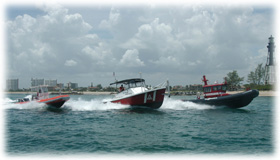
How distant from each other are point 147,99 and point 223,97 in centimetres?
970

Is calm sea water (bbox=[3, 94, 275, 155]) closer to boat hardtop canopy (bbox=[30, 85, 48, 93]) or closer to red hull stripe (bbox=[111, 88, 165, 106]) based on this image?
red hull stripe (bbox=[111, 88, 165, 106])

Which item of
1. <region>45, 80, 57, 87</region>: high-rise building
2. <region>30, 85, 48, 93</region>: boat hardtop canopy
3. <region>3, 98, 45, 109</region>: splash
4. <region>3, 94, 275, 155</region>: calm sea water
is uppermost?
<region>45, 80, 57, 87</region>: high-rise building

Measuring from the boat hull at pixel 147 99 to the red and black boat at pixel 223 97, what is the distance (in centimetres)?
634

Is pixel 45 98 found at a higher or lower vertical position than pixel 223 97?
lower

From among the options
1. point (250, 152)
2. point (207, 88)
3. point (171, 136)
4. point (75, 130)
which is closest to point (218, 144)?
point (250, 152)

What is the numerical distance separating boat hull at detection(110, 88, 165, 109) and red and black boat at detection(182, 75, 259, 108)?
6.34 m

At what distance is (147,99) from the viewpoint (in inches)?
1078

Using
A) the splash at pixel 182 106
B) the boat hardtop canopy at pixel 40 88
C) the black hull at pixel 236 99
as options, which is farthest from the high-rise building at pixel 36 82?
the black hull at pixel 236 99

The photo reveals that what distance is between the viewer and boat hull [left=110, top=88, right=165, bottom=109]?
2722cm

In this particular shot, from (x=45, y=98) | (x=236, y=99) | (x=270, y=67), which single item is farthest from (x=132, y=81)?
(x=270, y=67)

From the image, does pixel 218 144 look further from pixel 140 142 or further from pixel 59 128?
pixel 59 128

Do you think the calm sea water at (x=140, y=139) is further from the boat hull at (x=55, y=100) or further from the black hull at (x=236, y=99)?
the black hull at (x=236, y=99)

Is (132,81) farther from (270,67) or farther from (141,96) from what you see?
(270,67)

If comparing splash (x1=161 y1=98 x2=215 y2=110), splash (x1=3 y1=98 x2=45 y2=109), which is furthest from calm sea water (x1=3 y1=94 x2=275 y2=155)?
splash (x1=3 y1=98 x2=45 y2=109)
